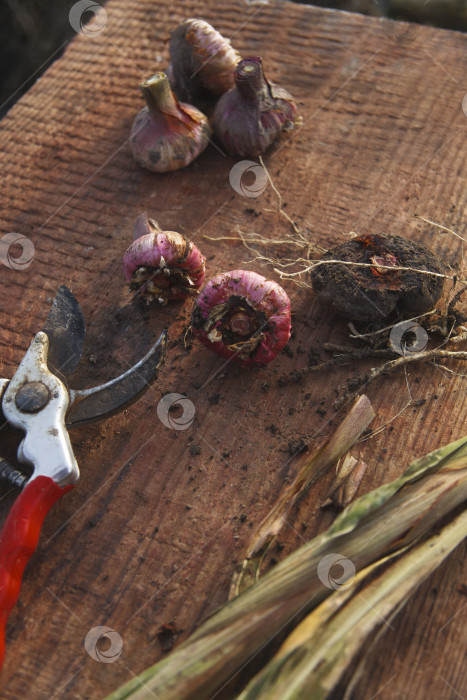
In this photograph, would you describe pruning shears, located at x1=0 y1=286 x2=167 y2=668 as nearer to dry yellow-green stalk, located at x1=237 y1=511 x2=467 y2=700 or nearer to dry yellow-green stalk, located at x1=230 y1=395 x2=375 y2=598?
dry yellow-green stalk, located at x1=230 y1=395 x2=375 y2=598

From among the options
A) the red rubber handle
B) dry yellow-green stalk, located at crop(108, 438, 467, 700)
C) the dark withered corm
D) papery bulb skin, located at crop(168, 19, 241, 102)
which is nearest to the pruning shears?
the red rubber handle

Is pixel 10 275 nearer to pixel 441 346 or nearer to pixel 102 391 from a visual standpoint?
pixel 102 391

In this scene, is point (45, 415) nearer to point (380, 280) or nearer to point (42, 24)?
point (380, 280)

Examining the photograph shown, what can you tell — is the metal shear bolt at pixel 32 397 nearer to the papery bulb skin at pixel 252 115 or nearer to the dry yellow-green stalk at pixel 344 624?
the dry yellow-green stalk at pixel 344 624

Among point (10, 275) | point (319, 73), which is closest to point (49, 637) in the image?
point (10, 275)

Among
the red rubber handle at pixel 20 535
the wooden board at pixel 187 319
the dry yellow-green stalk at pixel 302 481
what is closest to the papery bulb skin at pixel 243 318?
the wooden board at pixel 187 319

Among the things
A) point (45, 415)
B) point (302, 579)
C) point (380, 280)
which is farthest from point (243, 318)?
point (302, 579)
